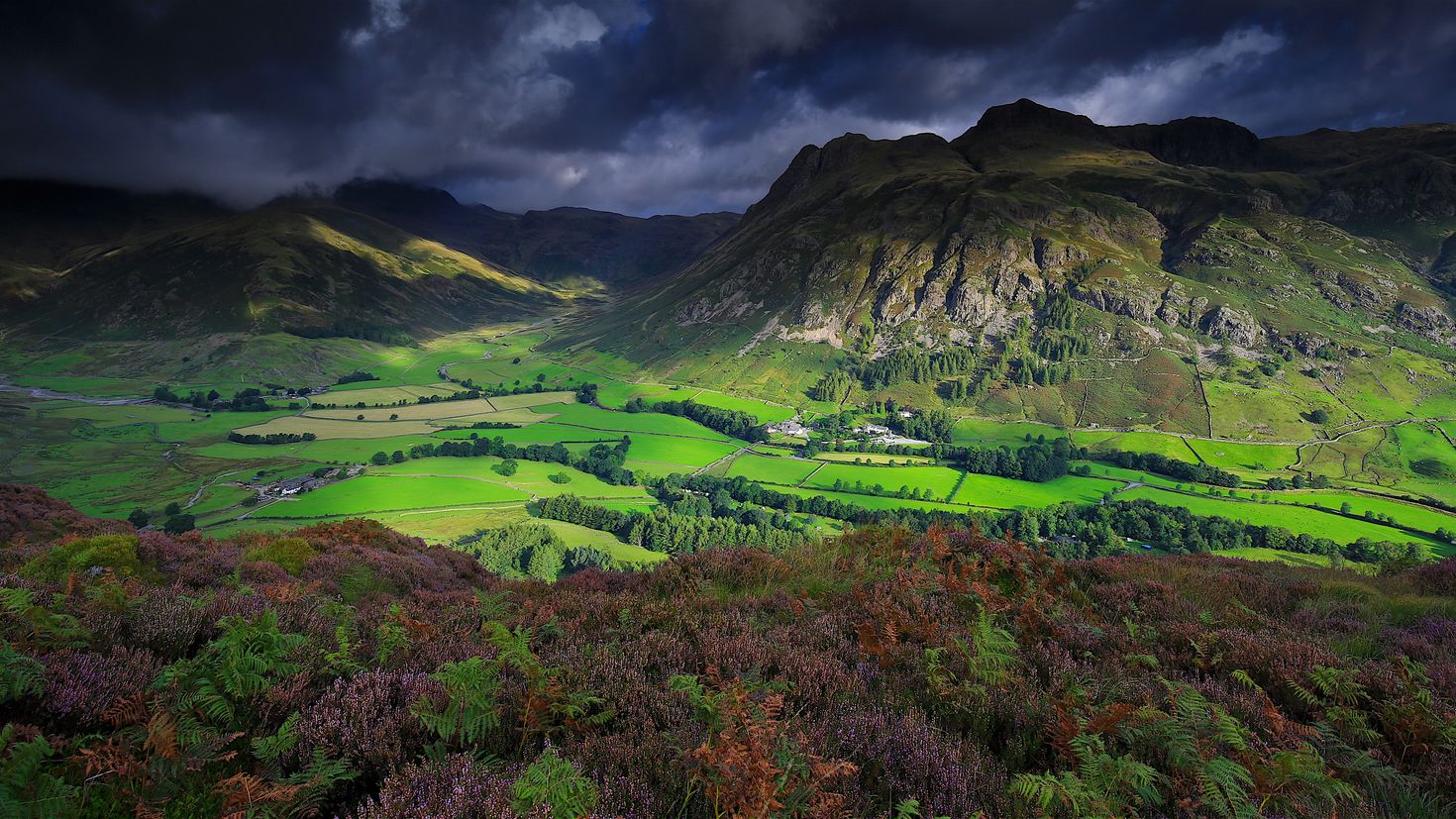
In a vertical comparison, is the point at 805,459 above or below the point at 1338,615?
below

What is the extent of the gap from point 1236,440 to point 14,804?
162298mm

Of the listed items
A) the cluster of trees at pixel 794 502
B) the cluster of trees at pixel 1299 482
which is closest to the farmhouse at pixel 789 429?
the cluster of trees at pixel 794 502

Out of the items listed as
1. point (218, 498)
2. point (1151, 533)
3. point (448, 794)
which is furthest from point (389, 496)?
point (1151, 533)

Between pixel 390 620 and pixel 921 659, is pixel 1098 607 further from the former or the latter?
pixel 390 620

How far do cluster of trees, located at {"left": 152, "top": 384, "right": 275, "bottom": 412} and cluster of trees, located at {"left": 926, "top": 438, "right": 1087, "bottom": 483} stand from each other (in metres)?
175

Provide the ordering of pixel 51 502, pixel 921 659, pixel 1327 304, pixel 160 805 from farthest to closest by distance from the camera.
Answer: pixel 1327 304 < pixel 51 502 < pixel 921 659 < pixel 160 805

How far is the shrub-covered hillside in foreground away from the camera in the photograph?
3652 millimetres

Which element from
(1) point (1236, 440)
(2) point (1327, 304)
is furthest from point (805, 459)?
(2) point (1327, 304)

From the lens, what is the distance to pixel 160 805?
3.47m

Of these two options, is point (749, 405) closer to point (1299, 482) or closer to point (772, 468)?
point (772, 468)

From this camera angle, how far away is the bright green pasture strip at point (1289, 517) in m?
68.9

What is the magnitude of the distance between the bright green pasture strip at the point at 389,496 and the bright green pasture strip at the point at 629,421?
169 feet

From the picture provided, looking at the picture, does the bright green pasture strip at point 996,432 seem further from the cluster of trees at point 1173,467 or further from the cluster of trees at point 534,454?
the cluster of trees at point 534,454

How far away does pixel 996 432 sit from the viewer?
13750 centimetres
